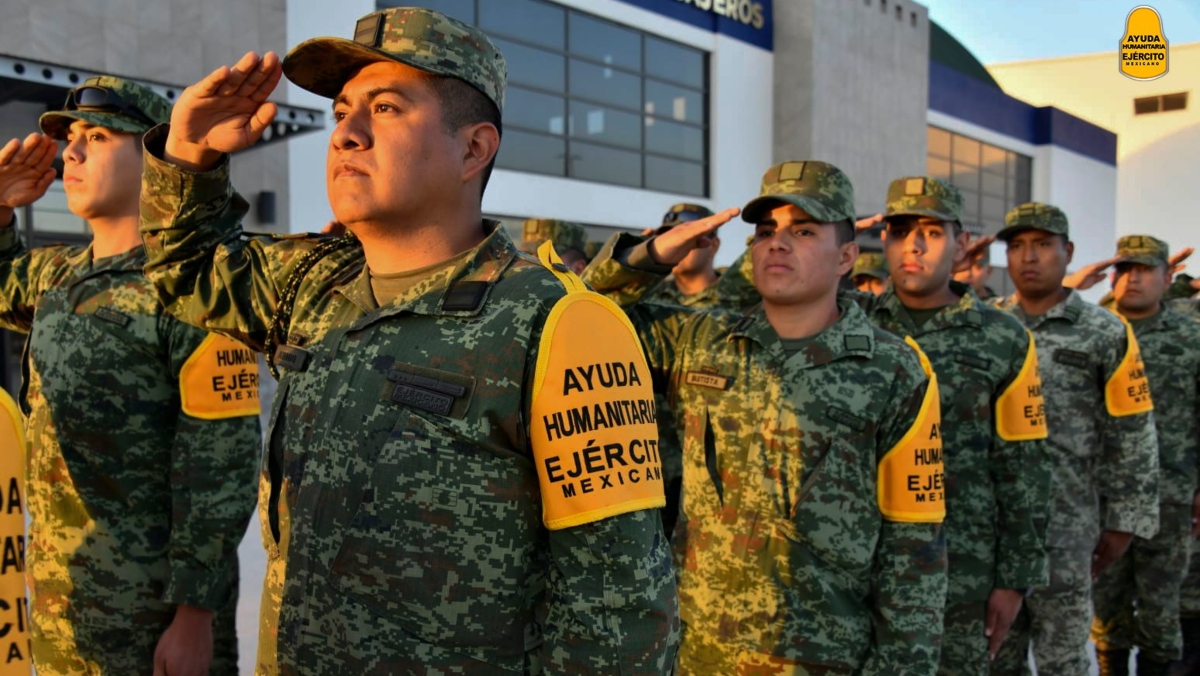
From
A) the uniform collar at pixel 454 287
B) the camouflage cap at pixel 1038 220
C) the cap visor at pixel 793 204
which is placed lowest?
the uniform collar at pixel 454 287

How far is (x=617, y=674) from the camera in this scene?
5.13ft

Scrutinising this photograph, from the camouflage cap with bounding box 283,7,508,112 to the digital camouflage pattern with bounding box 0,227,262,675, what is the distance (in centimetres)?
126

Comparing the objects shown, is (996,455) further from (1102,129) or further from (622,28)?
(1102,129)

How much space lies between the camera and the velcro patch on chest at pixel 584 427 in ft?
5.27

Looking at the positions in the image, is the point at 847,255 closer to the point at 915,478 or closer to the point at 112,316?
the point at 915,478

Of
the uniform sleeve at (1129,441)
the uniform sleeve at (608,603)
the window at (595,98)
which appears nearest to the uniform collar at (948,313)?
the uniform sleeve at (1129,441)

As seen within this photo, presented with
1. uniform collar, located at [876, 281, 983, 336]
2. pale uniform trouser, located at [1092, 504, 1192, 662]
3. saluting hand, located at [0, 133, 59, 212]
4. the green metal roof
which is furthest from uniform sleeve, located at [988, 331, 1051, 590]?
the green metal roof

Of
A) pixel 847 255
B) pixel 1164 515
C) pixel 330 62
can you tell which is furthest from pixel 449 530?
pixel 1164 515

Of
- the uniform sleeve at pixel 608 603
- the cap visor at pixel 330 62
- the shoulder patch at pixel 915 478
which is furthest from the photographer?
the shoulder patch at pixel 915 478

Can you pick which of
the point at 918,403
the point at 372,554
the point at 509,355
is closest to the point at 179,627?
the point at 372,554

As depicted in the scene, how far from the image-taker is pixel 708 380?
3055 millimetres

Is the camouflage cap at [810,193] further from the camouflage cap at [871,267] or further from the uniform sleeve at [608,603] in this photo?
the camouflage cap at [871,267]

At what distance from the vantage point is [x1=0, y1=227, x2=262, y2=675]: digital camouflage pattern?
274 cm

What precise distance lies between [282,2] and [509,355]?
35.0ft
